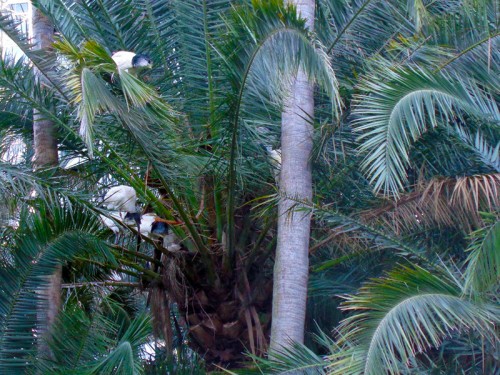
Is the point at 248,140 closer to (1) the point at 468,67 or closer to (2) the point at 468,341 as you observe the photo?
(1) the point at 468,67

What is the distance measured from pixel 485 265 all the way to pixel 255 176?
278 centimetres

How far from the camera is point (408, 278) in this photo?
5340 millimetres

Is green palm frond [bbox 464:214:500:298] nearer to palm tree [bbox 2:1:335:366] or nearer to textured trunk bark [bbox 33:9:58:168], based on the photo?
palm tree [bbox 2:1:335:366]

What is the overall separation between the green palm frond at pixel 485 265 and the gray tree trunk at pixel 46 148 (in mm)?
3467

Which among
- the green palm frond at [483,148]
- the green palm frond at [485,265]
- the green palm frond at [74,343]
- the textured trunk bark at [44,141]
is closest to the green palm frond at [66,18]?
the textured trunk bark at [44,141]

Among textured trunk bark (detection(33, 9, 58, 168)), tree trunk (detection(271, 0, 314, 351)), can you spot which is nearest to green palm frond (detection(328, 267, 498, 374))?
tree trunk (detection(271, 0, 314, 351))

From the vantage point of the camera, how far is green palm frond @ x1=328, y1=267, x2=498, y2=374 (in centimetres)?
493

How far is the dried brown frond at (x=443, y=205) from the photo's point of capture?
6.04 m

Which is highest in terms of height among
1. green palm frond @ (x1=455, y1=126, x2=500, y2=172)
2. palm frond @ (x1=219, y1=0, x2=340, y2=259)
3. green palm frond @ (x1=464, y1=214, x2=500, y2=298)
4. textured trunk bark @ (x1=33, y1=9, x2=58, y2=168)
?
palm frond @ (x1=219, y1=0, x2=340, y2=259)

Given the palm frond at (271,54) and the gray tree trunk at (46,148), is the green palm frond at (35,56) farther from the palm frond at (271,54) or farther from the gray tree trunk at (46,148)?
the palm frond at (271,54)

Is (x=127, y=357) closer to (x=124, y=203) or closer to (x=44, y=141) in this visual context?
(x=124, y=203)

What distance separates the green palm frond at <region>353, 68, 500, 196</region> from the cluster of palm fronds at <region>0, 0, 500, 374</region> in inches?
0.6

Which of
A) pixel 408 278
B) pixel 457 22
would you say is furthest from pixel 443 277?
pixel 457 22

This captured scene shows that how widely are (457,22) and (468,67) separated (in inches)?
20.1
